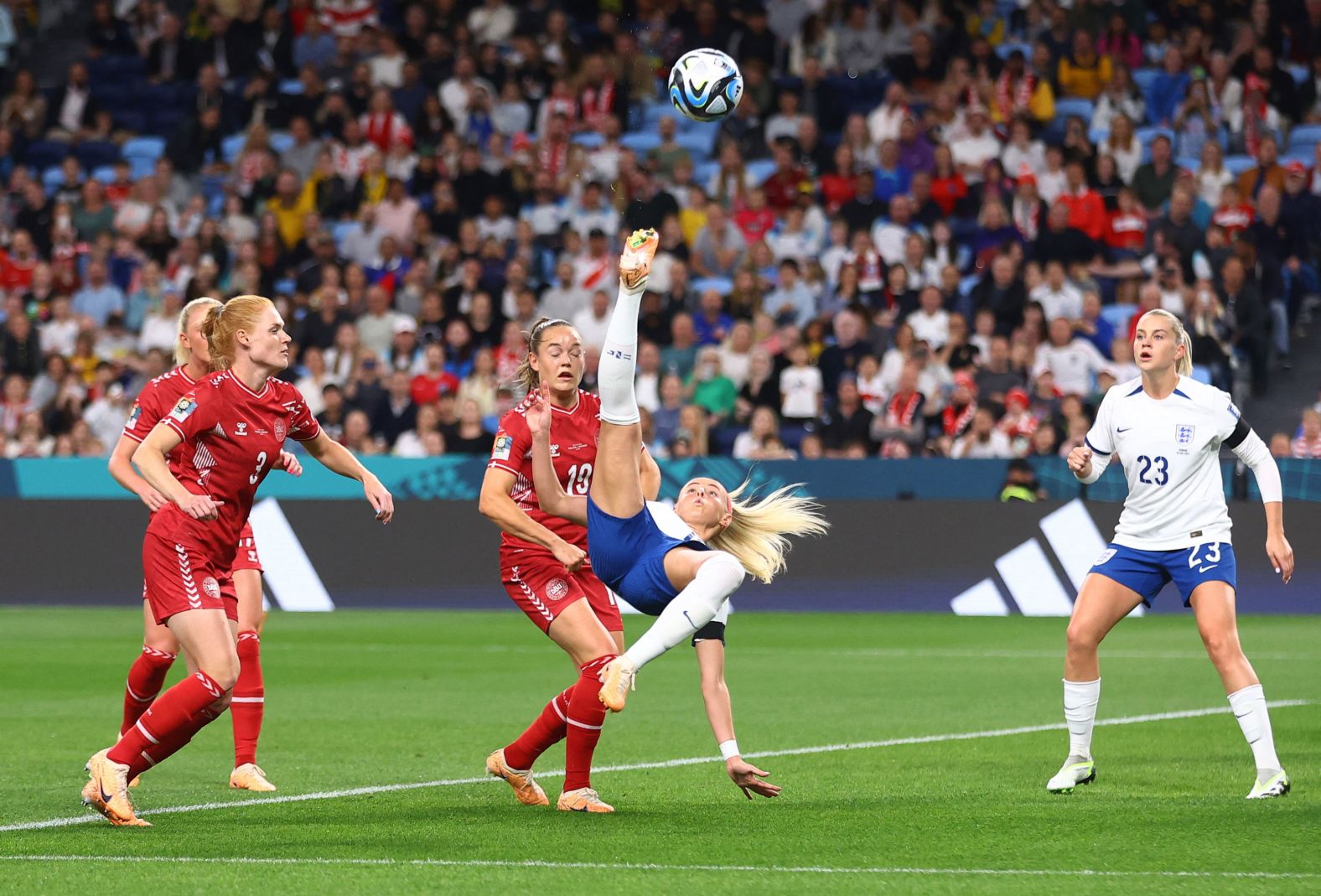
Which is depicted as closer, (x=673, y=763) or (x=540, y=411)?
(x=540, y=411)

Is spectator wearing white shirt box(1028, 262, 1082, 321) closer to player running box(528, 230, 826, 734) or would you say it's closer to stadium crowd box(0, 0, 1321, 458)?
stadium crowd box(0, 0, 1321, 458)

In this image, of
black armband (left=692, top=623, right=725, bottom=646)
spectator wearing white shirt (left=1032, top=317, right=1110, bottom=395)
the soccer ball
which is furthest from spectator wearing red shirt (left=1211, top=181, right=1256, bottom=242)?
black armband (left=692, top=623, right=725, bottom=646)

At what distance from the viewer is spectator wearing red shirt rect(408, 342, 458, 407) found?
21.0 m

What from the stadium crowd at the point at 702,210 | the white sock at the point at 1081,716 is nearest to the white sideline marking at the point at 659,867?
the white sock at the point at 1081,716

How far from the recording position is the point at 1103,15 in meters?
23.7

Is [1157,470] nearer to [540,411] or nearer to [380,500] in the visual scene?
[540,411]

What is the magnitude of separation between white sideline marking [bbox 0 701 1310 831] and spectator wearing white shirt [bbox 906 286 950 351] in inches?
356

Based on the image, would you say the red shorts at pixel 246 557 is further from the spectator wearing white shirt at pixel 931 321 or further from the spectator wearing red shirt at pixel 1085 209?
the spectator wearing red shirt at pixel 1085 209

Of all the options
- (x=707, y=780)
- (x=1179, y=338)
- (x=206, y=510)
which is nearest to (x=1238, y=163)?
(x=1179, y=338)

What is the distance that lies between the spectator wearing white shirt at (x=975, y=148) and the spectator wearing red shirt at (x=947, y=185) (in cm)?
31

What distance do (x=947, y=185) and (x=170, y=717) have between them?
631 inches

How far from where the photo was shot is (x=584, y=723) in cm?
786

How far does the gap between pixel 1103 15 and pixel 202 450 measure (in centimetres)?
1812

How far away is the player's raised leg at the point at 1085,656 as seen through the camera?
331 inches
